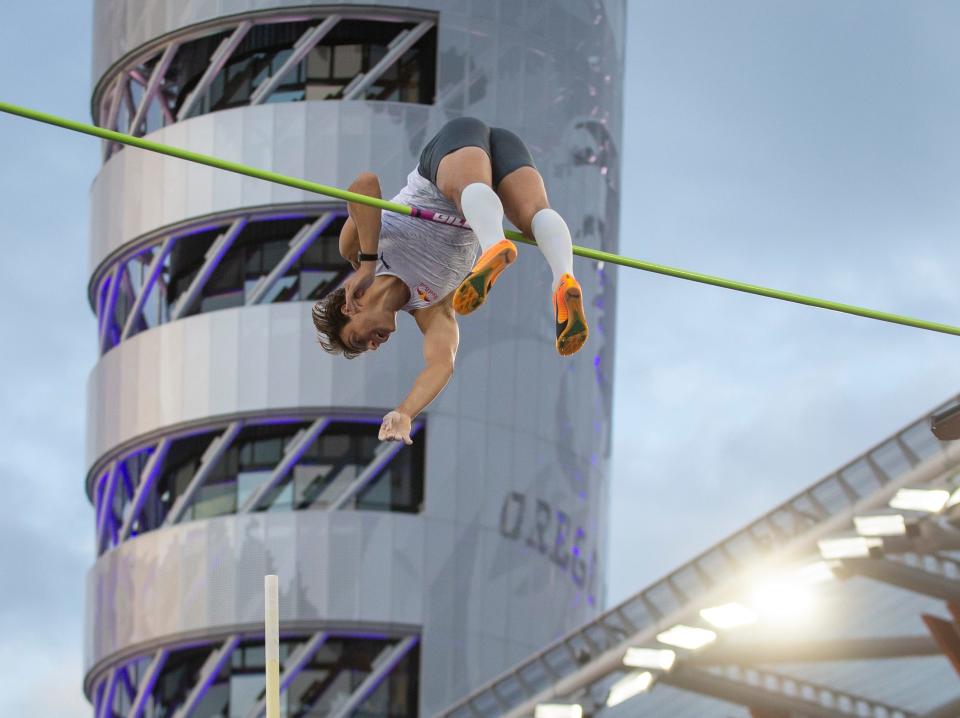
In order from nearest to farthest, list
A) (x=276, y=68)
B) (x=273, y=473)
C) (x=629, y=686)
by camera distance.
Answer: (x=629, y=686)
(x=273, y=473)
(x=276, y=68)

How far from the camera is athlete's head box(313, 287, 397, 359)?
47.1ft

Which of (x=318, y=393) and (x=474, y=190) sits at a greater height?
(x=318, y=393)

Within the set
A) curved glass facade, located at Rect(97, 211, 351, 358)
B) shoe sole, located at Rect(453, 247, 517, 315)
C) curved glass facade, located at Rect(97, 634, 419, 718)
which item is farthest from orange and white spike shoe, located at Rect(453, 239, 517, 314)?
curved glass facade, located at Rect(97, 211, 351, 358)

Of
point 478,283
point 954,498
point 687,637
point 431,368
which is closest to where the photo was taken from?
point 478,283

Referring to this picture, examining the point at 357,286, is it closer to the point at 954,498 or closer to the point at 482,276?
the point at 482,276

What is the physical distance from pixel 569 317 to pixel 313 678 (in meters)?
28.9

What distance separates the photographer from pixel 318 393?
41.4 meters

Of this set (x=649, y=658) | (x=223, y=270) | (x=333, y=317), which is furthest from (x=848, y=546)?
(x=333, y=317)

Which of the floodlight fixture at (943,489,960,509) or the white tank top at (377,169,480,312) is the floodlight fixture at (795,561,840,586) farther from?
the white tank top at (377,169,480,312)

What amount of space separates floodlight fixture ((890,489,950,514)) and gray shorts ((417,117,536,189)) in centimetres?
1665

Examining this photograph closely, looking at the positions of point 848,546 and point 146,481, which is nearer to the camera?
point 848,546

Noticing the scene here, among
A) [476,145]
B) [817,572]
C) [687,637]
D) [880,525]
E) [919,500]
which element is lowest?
[476,145]

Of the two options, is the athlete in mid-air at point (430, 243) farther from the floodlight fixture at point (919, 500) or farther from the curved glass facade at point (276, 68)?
the curved glass facade at point (276, 68)

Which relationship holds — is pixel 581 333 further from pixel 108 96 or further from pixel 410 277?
pixel 108 96
